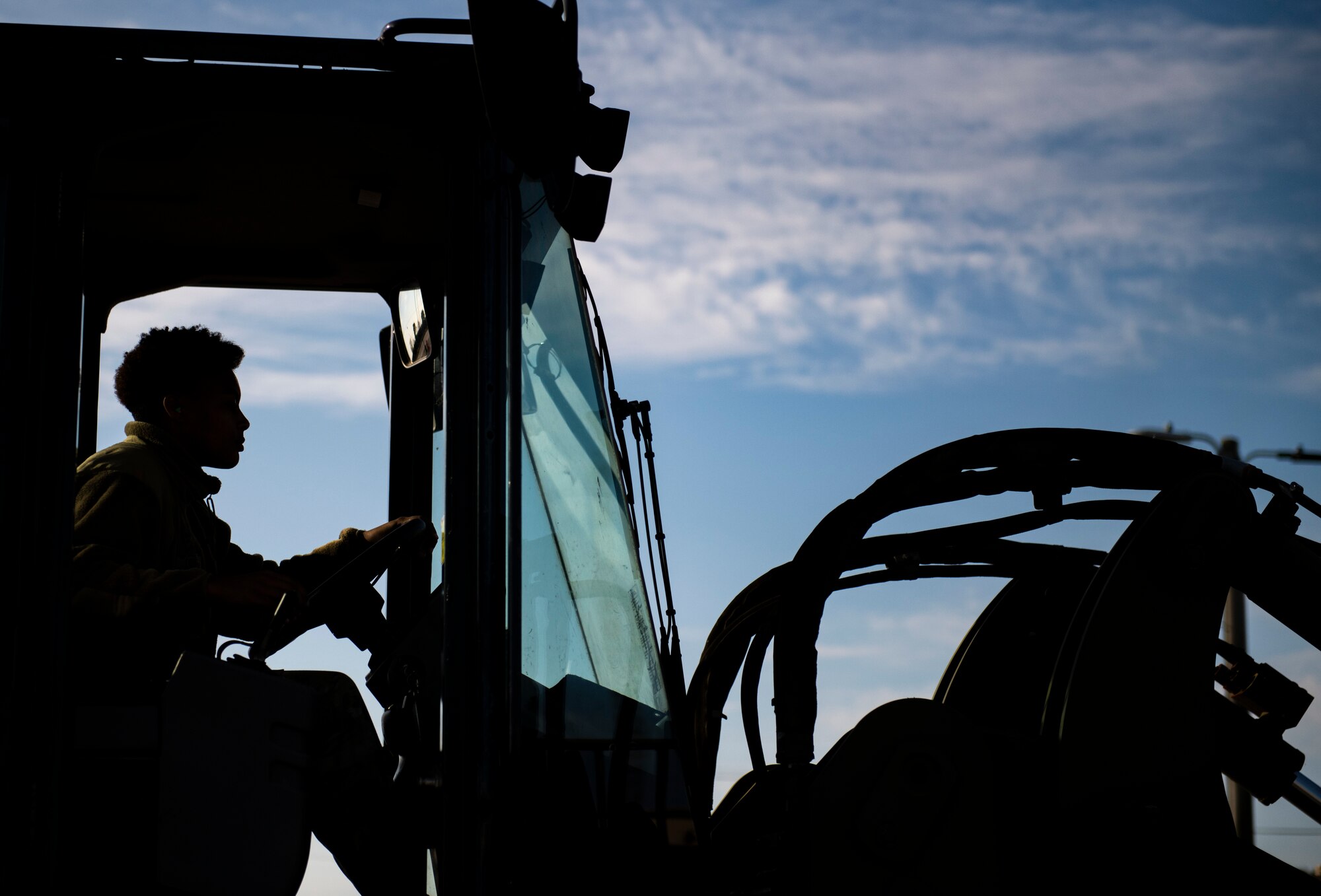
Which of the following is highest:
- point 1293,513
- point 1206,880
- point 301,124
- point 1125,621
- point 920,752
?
point 301,124

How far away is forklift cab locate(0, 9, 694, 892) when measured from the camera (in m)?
2.65

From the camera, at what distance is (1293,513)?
10.3 ft

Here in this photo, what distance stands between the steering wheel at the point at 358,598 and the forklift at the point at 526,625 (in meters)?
0.01

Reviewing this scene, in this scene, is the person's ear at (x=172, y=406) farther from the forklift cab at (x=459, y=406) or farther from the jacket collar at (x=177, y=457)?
the forklift cab at (x=459, y=406)

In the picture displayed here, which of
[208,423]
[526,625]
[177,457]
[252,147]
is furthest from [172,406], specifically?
[526,625]

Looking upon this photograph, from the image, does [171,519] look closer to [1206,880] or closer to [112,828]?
[112,828]

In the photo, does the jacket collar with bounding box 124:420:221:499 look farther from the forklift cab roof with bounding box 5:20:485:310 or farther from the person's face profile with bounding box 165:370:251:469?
the forklift cab roof with bounding box 5:20:485:310

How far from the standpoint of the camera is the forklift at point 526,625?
8.79 feet

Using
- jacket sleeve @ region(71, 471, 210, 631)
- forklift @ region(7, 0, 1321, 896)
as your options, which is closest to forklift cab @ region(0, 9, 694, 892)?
forklift @ region(7, 0, 1321, 896)

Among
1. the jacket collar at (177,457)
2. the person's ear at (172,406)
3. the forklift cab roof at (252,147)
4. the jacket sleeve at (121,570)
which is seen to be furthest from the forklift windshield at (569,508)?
the person's ear at (172,406)

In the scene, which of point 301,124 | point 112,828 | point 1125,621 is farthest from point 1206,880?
point 301,124

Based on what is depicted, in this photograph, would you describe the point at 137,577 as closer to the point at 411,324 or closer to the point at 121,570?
the point at 121,570

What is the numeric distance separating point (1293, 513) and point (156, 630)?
2.42 metres

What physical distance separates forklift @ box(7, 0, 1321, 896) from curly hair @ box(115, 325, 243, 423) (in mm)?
405
